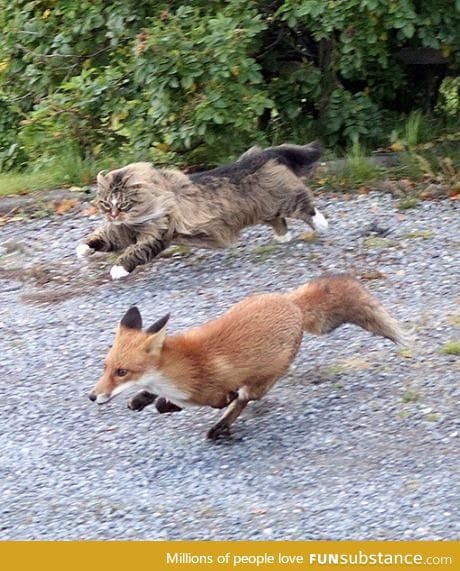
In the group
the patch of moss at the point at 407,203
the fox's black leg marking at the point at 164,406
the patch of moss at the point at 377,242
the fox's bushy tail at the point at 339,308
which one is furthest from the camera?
the patch of moss at the point at 407,203

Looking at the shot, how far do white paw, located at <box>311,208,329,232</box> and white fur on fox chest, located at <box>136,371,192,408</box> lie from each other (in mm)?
3503

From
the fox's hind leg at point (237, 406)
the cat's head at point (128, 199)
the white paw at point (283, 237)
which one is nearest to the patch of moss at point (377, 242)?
the white paw at point (283, 237)

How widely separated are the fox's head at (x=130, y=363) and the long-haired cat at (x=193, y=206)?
8.93 feet

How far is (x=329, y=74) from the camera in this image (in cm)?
1107

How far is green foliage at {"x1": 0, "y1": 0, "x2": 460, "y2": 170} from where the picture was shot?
9828mm

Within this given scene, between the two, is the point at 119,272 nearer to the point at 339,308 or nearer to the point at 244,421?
the point at 339,308

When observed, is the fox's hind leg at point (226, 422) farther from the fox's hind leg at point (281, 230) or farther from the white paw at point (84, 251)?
the fox's hind leg at point (281, 230)

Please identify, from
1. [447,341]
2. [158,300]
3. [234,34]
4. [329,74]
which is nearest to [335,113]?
[329,74]

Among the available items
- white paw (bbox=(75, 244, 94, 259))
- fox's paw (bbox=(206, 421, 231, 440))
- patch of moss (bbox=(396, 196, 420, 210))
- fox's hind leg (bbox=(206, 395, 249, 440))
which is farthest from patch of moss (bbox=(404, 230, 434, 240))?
fox's paw (bbox=(206, 421, 231, 440))

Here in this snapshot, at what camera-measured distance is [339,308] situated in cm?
653

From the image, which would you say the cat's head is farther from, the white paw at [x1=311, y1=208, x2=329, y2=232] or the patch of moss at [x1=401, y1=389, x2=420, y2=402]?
the patch of moss at [x1=401, y1=389, x2=420, y2=402]

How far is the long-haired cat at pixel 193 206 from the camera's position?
866 centimetres

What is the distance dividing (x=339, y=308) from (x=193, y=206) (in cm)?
257

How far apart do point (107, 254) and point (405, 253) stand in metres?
2.20
